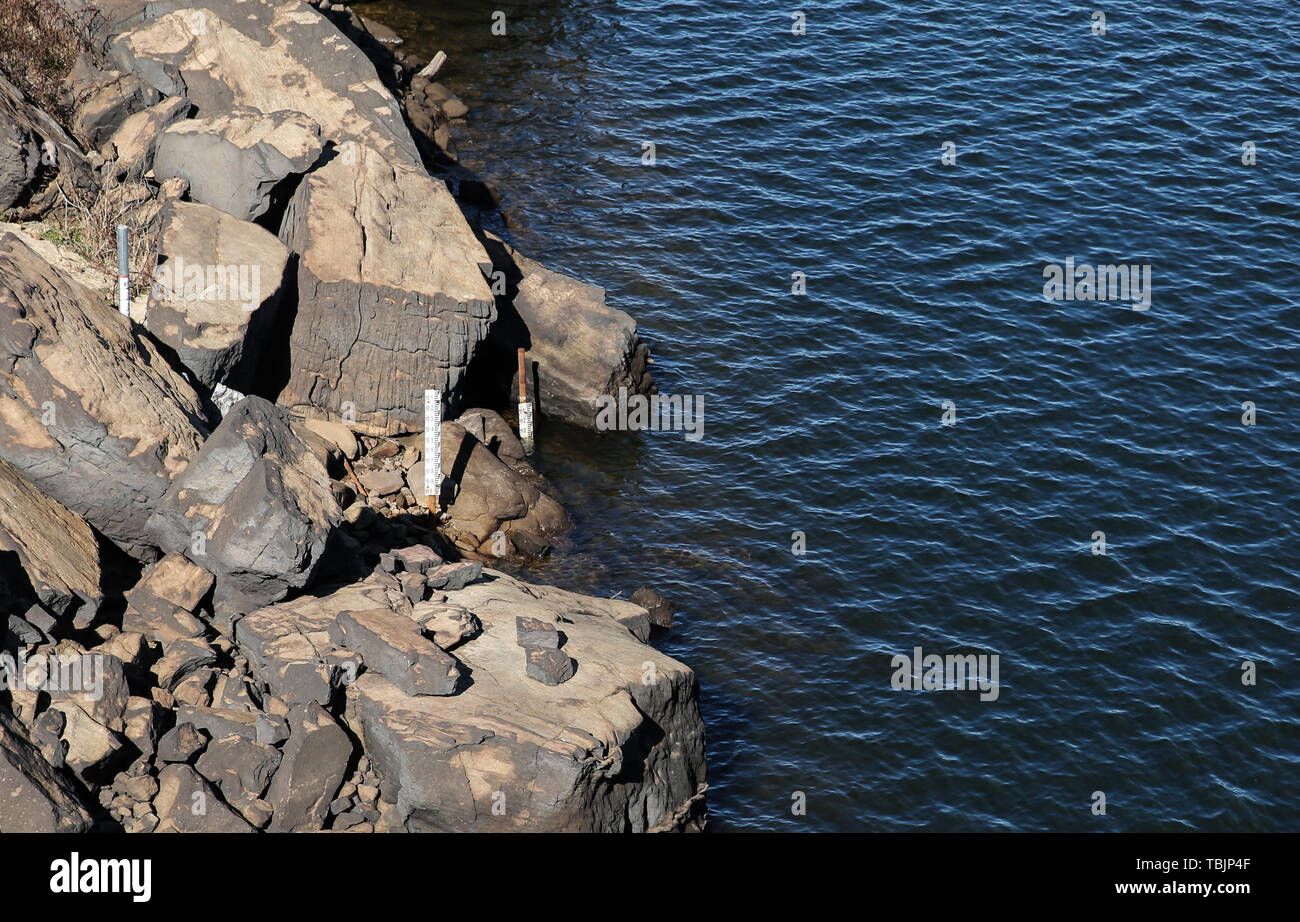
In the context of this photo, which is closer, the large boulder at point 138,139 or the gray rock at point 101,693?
the gray rock at point 101,693

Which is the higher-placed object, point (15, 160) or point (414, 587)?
point (15, 160)

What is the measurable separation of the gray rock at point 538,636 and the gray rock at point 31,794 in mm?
7204

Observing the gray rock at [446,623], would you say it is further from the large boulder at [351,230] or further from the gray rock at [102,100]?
the gray rock at [102,100]

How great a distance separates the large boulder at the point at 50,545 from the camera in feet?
62.8

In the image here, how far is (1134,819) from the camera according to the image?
23.6m

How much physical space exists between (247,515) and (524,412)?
12.7m

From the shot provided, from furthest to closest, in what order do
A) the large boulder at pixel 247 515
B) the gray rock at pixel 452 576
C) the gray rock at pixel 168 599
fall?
the gray rock at pixel 452 576 → the large boulder at pixel 247 515 → the gray rock at pixel 168 599

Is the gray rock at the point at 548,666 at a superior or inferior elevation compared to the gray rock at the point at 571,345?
inferior

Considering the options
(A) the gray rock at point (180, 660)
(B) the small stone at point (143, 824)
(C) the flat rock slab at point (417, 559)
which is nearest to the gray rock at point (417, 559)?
(C) the flat rock slab at point (417, 559)

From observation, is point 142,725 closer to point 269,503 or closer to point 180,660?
point 180,660

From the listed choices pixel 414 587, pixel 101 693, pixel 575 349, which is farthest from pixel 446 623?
pixel 575 349

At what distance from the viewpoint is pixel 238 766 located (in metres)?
18.4
